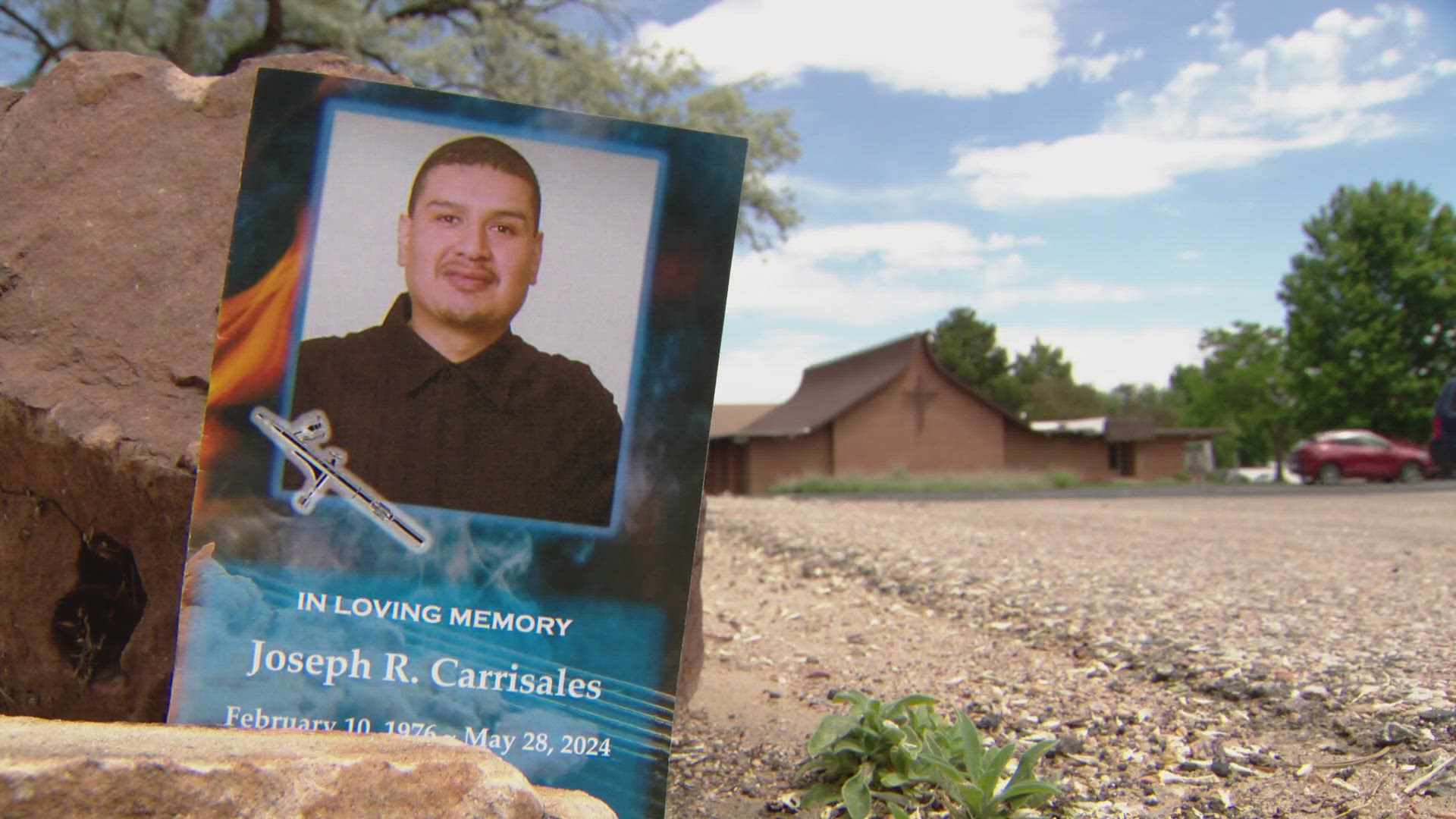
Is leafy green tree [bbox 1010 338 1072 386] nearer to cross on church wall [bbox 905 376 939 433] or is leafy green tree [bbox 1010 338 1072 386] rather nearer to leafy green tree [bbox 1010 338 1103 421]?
leafy green tree [bbox 1010 338 1103 421]

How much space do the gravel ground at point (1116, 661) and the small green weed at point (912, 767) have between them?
21 centimetres

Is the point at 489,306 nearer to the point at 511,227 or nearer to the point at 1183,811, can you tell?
the point at 511,227

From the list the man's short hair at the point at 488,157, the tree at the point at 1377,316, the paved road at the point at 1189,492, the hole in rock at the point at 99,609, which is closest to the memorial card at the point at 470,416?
the man's short hair at the point at 488,157

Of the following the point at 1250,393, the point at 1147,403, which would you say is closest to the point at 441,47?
the point at 1250,393

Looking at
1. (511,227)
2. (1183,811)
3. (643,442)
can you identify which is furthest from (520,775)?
(1183,811)

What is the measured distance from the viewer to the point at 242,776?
170cm

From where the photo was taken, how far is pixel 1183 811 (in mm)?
2758

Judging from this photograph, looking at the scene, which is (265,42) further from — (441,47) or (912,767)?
(912,767)

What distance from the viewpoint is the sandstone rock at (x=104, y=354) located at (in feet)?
8.73

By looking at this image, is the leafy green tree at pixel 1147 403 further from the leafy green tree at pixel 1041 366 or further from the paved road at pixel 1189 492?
the paved road at pixel 1189 492

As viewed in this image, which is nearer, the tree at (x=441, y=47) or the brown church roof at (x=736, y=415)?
the tree at (x=441, y=47)

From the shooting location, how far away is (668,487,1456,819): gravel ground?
296 centimetres

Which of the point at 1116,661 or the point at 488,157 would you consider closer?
the point at 488,157

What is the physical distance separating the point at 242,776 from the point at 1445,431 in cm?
2552
